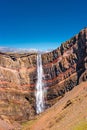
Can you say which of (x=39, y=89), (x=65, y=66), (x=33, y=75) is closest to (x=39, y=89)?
(x=39, y=89)

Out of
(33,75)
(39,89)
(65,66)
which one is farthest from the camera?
(33,75)

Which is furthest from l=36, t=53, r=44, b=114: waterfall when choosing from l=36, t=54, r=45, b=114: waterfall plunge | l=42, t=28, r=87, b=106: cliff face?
l=42, t=28, r=87, b=106: cliff face

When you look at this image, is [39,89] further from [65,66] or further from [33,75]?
[65,66]

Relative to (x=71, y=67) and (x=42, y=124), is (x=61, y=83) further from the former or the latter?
(x=42, y=124)

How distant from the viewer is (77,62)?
376 ft

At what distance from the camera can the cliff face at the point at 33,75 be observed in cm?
11375

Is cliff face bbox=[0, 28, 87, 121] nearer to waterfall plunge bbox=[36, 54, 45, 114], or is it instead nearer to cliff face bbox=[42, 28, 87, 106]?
cliff face bbox=[42, 28, 87, 106]

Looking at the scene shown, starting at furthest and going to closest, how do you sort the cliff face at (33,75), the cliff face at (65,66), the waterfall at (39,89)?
the waterfall at (39,89)
the cliff face at (33,75)
the cliff face at (65,66)

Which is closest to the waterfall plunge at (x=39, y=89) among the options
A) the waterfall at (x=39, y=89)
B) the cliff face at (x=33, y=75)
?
the waterfall at (x=39, y=89)

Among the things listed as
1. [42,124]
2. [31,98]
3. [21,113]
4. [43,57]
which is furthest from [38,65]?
[42,124]

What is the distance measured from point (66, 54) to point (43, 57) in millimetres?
13420

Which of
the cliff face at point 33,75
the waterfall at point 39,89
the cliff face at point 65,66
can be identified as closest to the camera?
the cliff face at point 65,66

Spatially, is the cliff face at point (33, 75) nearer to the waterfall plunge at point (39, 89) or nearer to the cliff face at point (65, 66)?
the cliff face at point (65, 66)

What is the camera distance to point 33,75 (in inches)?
5177
